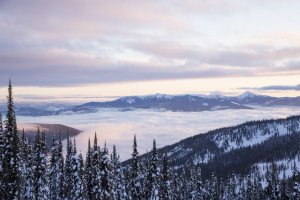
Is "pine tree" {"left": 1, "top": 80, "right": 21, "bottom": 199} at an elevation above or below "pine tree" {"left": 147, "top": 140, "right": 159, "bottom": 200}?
above

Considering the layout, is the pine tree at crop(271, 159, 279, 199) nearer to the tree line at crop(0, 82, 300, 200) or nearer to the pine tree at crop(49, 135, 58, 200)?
the tree line at crop(0, 82, 300, 200)

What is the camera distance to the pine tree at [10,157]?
1036 inches

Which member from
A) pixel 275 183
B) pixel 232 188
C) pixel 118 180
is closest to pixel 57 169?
pixel 118 180

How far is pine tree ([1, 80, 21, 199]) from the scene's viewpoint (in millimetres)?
26312

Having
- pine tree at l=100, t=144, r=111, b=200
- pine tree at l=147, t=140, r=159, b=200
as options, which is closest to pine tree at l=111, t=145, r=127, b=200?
pine tree at l=147, t=140, r=159, b=200

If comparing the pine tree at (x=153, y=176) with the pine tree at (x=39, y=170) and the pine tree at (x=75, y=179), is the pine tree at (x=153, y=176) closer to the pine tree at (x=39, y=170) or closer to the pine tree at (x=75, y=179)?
the pine tree at (x=75, y=179)

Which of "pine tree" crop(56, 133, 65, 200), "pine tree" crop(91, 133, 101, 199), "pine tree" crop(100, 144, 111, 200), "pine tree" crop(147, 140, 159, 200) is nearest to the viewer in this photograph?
"pine tree" crop(91, 133, 101, 199)

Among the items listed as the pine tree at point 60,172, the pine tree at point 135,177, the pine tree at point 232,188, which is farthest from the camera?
the pine tree at point 232,188

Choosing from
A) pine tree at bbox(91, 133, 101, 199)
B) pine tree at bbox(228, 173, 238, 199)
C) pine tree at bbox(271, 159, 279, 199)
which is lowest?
pine tree at bbox(228, 173, 238, 199)

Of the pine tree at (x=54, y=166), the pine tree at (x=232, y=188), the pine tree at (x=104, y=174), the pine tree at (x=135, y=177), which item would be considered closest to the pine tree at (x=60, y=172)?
the pine tree at (x=54, y=166)

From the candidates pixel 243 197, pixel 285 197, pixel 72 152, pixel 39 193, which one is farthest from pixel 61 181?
pixel 243 197

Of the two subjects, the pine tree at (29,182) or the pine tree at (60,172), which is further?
the pine tree at (60,172)

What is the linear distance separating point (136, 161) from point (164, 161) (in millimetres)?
5431

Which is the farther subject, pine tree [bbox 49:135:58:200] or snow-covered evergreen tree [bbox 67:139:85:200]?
pine tree [bbox 49:135:58:200]
